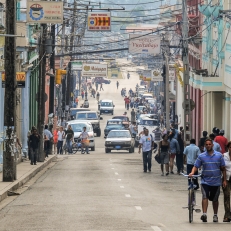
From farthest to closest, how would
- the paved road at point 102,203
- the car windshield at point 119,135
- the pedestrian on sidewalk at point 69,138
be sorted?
the car windshield at point 119,135 → the pedestrian on sidewalk at point 69,138 → the paved road at point 102,203

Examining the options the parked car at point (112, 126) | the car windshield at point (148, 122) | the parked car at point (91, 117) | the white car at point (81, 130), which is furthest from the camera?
the parked car at point (91, 117)

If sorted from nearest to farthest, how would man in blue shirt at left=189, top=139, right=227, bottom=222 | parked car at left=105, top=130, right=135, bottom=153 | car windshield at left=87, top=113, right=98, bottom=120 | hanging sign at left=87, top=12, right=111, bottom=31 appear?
man in blue shirt at left=189, top=139, right=227, bottom=222 → hanging sign at left=87, top=12, right=111, bottom=31 → parked car at left=105, top=130, right=135, bottom=153 → car windshield at left=87, top=113, right=98, bottom=120

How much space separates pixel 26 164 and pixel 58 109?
126ft

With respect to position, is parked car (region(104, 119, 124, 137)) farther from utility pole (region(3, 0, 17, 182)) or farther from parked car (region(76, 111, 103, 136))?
utility pole (region(3, 0, 17, 182))

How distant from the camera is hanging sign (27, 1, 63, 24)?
33812 mm

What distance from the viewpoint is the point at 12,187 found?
25938 millimetres

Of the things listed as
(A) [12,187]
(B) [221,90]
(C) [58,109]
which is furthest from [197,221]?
(C) [58,109]

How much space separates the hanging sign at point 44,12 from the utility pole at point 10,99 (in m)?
6.75

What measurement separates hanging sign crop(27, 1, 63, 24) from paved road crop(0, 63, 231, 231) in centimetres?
570

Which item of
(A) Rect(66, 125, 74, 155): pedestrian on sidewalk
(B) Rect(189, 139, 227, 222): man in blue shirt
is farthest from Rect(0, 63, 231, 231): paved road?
(A) Rect(66, 125, 74, 155): pedestrian on sidewalk

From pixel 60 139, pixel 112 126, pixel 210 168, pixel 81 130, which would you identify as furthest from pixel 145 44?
pixel 210 168

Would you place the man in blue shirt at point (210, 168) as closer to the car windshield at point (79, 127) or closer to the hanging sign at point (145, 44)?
the hanging sign at point (145, 44)

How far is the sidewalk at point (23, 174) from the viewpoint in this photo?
82.4 ft

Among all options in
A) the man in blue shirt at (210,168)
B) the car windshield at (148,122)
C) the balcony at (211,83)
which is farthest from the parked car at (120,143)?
the man in blue shirt at (210,168)
